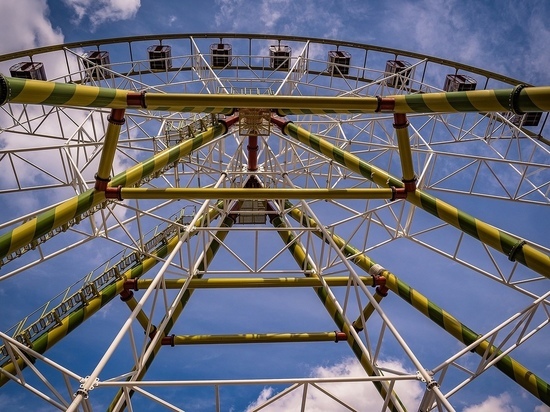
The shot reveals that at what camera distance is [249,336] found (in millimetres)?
18828

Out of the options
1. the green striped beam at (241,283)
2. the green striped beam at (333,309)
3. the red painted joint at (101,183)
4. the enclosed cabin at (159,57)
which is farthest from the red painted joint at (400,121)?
the enclosed cabin at (159,57)

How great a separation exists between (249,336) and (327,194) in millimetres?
8504

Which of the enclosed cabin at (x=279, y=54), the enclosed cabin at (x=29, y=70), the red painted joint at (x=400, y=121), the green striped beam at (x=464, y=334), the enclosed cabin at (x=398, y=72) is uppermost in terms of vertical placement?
the enclosed cabin at (x=279, y=54)

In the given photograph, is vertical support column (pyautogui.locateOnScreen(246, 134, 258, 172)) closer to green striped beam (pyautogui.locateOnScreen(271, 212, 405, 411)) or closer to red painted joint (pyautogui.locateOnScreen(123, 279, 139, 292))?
Answer: green striped beam (pyautogui.locateOnScreen(271, 212, 405, 411))

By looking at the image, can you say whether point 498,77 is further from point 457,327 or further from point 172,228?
point 172,228

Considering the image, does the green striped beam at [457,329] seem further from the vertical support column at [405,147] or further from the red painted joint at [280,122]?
the red painted joint at [280,122]

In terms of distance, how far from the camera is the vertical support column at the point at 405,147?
12.4 m

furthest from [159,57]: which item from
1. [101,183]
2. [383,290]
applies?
[383,290]

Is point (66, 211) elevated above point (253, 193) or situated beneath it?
situated beneath

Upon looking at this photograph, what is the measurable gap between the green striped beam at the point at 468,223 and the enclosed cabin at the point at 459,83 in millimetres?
13951

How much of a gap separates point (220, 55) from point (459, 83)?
14.9 metres

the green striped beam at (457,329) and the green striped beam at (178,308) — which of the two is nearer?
the green striped beam at (457,329)

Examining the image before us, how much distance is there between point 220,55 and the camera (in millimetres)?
28516

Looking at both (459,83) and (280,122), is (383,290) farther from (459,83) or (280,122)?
(459,83)
